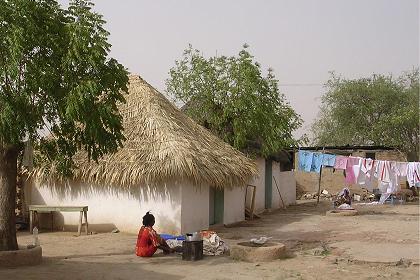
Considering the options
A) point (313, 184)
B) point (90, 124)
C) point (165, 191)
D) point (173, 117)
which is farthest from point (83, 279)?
point (313, 184)

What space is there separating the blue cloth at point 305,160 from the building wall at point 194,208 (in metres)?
8.45

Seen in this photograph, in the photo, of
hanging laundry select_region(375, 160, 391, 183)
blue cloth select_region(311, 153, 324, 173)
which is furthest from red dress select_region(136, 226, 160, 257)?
hanging laundry select_region(375, 160, 391, 183)

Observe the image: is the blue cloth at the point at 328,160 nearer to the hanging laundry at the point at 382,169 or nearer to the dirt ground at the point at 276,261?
the hanging laundry at the point at 382,169

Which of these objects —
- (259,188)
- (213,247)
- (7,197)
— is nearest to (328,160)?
(259,188)

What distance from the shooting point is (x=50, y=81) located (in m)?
8.39

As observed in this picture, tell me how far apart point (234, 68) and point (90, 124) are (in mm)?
10439

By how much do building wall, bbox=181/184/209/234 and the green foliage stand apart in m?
4.53

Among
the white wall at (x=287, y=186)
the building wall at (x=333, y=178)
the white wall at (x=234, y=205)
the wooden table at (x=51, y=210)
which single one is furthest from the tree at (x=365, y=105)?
the wooden table at (x=51, y=210)

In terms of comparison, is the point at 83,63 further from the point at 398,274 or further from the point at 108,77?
the point at 398,274

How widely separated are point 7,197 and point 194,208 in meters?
5.70

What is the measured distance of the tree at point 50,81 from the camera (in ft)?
26.6

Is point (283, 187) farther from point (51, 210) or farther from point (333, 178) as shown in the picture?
point (51, 210)

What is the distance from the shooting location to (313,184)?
29.3m

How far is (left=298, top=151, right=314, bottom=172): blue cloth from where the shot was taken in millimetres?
22031
